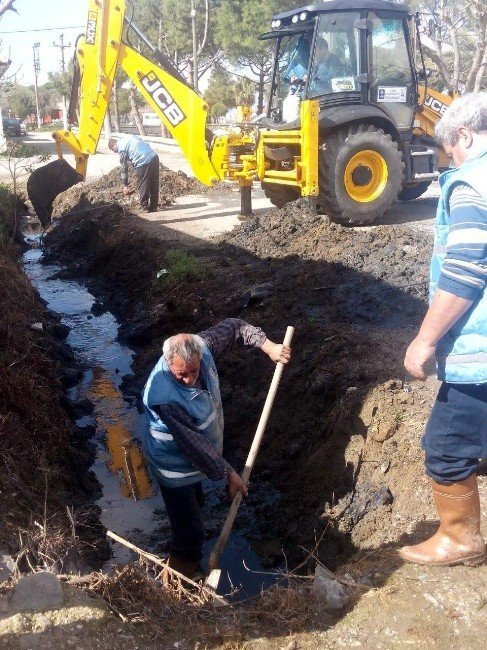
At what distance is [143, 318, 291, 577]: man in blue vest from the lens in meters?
3.69

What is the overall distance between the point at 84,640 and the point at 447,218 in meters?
2.44

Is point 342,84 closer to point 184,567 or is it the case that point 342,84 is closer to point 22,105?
point 184,567

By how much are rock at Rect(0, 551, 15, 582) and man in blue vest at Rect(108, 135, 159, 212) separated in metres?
10.1

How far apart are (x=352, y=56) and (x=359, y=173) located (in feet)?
5.27

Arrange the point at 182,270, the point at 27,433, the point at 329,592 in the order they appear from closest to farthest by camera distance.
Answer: the point at 329,592 → the point at 27,433 → the point at 182,270

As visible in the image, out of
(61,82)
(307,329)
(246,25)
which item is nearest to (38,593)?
(307,329)

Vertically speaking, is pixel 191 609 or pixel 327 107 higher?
pixel 327 107

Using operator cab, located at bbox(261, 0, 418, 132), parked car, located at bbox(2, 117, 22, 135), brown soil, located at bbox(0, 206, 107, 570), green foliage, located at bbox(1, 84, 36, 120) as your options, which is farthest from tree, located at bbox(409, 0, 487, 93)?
green foliage, located at bbox(1, 84, 36, 120)

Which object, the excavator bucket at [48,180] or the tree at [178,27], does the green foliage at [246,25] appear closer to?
the tree at [178,27]

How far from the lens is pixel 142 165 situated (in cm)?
1236

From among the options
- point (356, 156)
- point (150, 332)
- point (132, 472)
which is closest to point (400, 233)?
point (356, 156)

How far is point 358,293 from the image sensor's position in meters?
7.02

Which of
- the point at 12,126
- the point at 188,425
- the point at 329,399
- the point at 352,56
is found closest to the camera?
the point at 188,425

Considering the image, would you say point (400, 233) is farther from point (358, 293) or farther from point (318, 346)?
point (318, 346)
